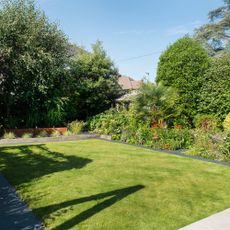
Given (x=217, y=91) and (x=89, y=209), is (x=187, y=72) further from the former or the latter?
(x=89, y=209)

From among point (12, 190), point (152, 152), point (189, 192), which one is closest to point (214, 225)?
point (189, 192)

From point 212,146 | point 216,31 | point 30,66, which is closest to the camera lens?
point 212,146

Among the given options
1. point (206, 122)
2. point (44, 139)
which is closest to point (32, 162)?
point (44, 139)

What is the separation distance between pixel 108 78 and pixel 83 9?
17.5ft

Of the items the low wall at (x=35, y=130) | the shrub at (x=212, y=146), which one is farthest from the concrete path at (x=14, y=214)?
the low wall at (x=35, y=130)

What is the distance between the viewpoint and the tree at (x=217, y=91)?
45.2 ft

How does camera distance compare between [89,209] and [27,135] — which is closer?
[89,209]

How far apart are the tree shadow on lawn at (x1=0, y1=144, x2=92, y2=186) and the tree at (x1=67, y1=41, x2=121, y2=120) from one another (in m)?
8.35

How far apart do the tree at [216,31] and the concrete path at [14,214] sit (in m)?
27.9

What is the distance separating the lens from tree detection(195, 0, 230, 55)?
29.7m

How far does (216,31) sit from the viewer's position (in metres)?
29.8

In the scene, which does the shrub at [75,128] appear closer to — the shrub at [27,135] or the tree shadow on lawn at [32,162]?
the shrub at [27,135]

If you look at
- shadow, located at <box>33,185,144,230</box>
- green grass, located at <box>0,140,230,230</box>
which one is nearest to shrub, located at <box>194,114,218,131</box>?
green grass, located at <box>0,140,230,230</box>

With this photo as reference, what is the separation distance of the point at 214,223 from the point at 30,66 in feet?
45.2
